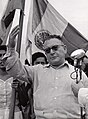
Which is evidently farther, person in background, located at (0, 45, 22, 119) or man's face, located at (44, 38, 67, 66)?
person in background, located at (0, 45, 22, 119)

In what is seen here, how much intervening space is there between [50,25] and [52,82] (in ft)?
6.40

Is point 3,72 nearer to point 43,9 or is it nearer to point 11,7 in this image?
Result: point 11,7

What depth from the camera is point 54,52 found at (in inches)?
107

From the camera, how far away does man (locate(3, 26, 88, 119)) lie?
2.56 metres

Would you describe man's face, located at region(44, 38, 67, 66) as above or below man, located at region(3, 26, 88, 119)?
above

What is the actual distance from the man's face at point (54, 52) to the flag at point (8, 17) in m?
0.77

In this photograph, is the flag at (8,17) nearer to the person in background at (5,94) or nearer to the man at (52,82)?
the person in background at (5,94)

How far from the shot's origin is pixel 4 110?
3.38 meters

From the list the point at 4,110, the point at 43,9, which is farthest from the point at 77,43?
the point at 4,110

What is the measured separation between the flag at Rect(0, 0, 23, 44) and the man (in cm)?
76

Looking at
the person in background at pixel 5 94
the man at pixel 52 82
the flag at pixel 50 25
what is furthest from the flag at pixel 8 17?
the man at pixel 52 82

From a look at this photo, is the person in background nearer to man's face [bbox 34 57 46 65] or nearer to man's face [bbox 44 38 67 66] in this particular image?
man's face [bbox 34 57 46 65]

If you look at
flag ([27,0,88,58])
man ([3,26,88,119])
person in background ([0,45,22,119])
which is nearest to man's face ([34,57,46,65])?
flag ([27,0,88,58])

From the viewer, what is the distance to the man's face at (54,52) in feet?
8.93
